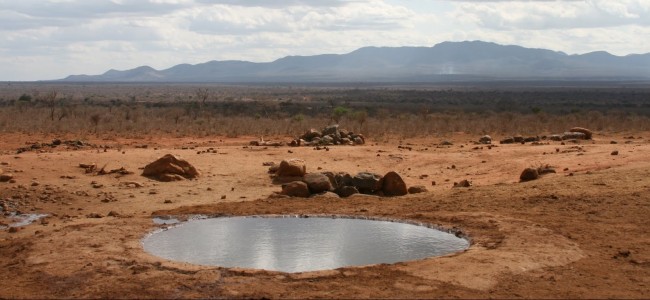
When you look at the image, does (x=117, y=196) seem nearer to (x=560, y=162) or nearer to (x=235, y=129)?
(x=560, y=162)

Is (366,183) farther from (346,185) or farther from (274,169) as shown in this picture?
(274,169)

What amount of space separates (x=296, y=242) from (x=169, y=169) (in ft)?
24.0

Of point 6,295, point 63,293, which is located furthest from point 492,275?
point 6,295

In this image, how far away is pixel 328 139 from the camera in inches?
1017

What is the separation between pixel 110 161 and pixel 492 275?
42.2 ft

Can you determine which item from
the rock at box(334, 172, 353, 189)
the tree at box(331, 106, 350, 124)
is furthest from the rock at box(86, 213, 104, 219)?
the tree at box(331, 106, 350, 124)

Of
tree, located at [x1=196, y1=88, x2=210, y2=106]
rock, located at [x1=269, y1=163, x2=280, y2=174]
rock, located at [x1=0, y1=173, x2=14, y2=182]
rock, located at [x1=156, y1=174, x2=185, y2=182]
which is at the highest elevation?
rock, located at [x1=0, y1=173, x2=14, y2=182]

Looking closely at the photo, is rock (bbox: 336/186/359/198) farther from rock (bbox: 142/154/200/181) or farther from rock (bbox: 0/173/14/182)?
rock (bbox: 0/173/14/182)

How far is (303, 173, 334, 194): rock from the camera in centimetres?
1744

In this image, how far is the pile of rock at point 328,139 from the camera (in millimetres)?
25739

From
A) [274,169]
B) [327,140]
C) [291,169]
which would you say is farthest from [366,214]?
[327,140]

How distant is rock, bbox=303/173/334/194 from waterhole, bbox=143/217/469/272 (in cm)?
239

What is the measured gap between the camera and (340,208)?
15.9 m

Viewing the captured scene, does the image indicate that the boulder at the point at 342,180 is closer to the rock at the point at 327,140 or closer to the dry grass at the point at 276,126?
the rock at the point at 327,140
